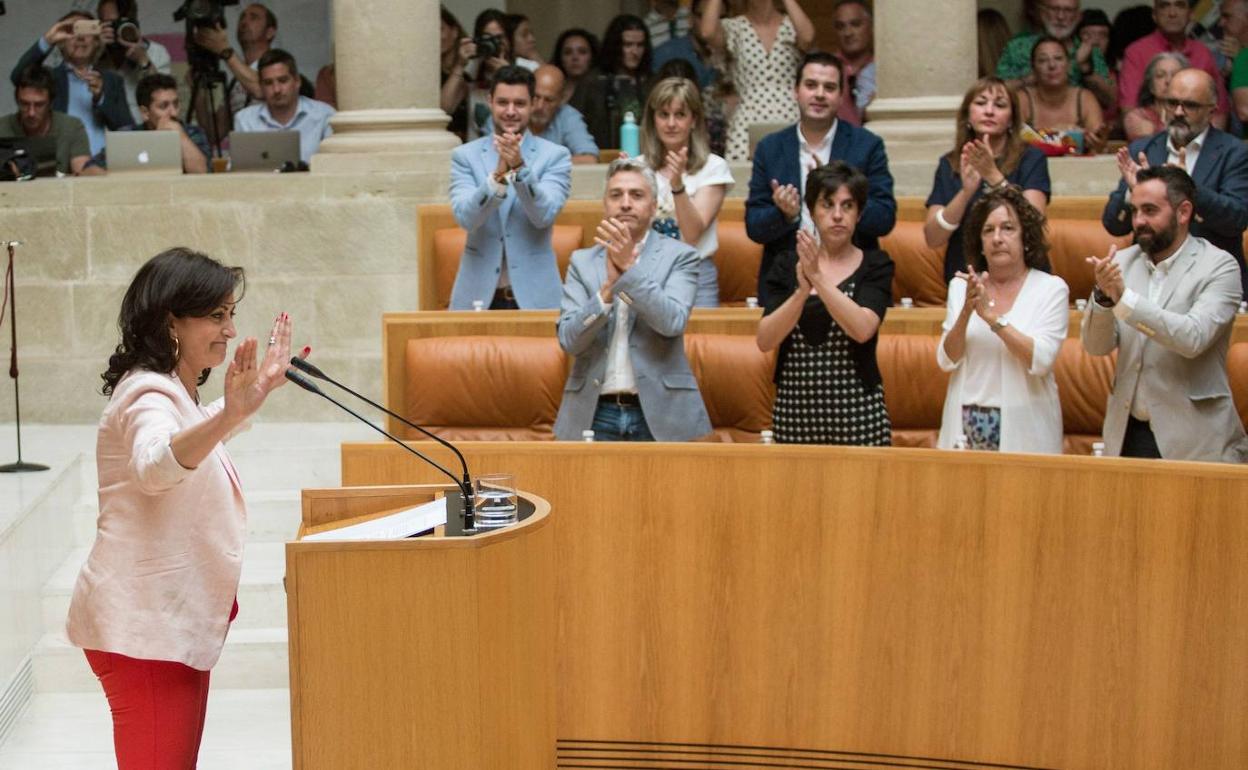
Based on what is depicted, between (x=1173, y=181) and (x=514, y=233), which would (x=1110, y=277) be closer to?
(x=1173, y=181)

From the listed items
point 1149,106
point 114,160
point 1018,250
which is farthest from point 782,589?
point 114,160

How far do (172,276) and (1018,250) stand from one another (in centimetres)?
238

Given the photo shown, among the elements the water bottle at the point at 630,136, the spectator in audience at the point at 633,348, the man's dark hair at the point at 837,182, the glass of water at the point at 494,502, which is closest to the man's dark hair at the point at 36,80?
the water bottle at the point at 630,136

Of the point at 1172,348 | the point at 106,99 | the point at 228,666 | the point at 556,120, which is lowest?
the point at 228,666

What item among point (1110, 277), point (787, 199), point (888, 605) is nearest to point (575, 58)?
point (787, 199)

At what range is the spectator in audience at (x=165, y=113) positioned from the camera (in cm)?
747

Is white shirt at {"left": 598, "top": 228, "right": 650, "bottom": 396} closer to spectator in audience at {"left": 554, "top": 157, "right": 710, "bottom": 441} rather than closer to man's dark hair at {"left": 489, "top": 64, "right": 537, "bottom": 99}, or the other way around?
spectator in audience at {"left": 554, "top": 157, "right": 710, "bottom": 441}

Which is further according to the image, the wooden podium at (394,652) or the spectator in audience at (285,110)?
the spectator in audience at (285,110)

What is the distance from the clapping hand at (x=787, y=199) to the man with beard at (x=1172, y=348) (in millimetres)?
1059

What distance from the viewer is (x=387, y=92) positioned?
24.6 ft

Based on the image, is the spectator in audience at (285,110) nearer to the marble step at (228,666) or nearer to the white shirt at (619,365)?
the marble step at (228,666)

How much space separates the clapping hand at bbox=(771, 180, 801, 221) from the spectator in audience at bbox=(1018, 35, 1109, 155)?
194cm

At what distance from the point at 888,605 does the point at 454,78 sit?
178 inches

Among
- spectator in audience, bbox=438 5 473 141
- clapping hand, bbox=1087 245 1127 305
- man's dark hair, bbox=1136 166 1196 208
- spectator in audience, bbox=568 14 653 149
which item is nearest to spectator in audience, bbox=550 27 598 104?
spectator in audience, bbox=568 14 653 149
